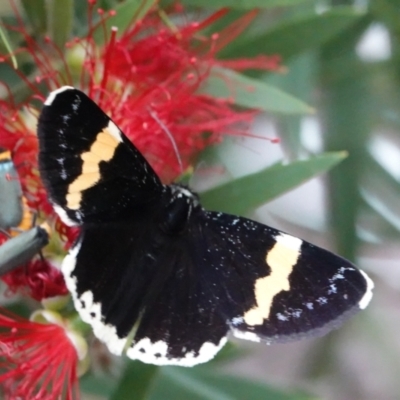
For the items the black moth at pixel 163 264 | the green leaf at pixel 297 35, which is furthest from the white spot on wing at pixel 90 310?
the green leaf at pixel 297 35

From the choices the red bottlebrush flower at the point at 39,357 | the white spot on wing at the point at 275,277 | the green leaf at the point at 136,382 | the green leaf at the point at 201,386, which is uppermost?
the white spot on wing at the point at 275,277

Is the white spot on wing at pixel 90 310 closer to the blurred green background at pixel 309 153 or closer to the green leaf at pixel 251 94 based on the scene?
the blurred green background at pixel 309 153

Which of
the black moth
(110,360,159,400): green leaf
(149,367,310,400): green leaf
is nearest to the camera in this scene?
the black moth

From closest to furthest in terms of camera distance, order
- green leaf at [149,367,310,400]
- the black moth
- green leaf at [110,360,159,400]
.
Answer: the black moth < green leaf at [110,360,159,400] < green leaf at [149,367,310,400]

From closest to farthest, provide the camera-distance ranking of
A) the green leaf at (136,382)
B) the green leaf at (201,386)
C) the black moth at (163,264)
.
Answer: the black moth at (163,264) → the green leaf at (136,382) → the green leaf at (201,386)

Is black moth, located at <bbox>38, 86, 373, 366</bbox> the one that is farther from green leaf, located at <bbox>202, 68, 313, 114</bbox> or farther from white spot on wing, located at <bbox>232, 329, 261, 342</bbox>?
green leaf, located at <bbox>202, 68, 313, 114</bbox>

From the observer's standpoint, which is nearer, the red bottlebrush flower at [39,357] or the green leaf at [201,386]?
the red bottlebrush flower at [39,357]

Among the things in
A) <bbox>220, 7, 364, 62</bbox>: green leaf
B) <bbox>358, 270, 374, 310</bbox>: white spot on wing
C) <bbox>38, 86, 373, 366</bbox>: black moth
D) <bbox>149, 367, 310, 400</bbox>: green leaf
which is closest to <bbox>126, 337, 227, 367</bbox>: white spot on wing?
<bbox>38, 86, 373, 366</bbox>: black moth
